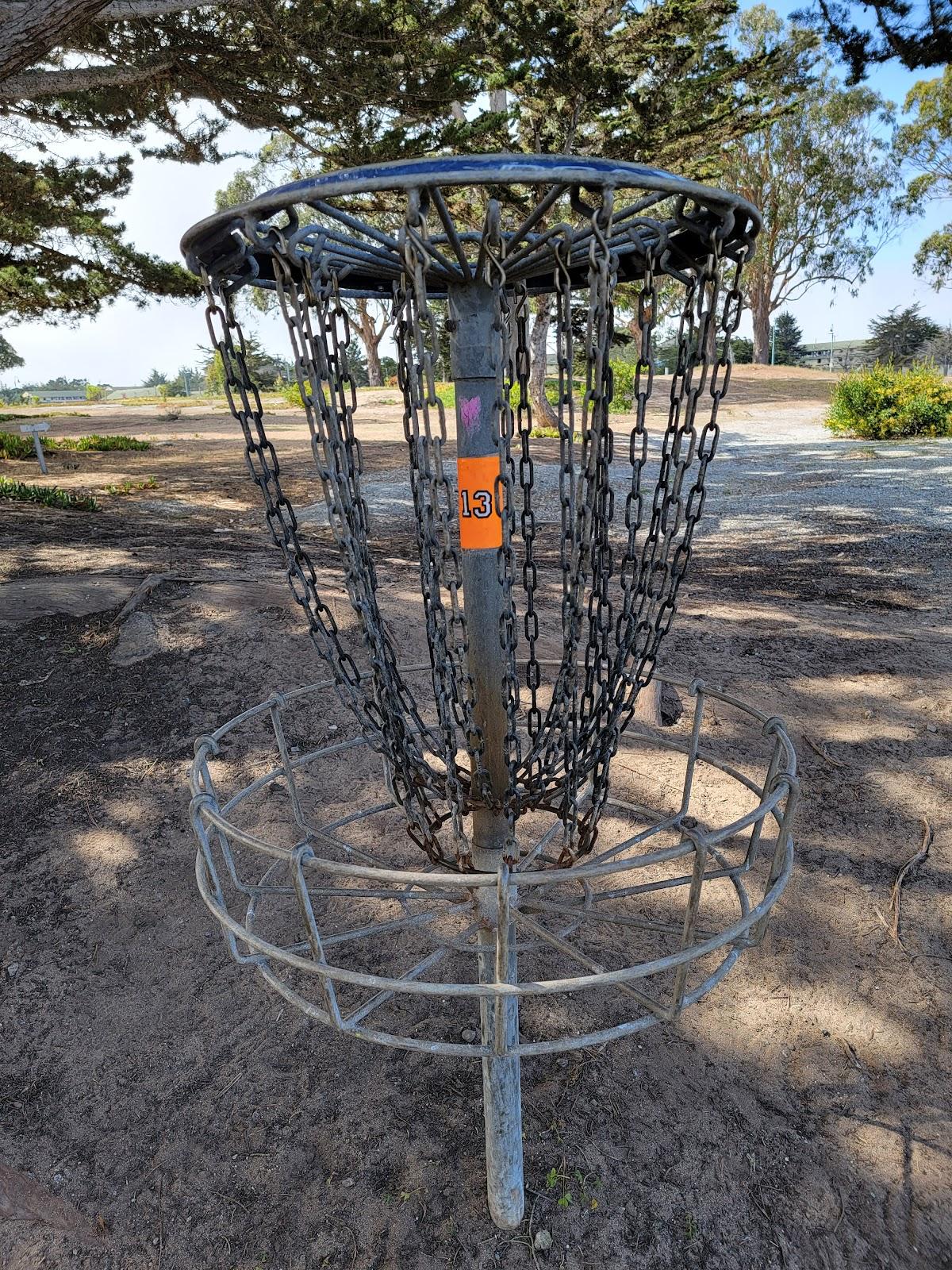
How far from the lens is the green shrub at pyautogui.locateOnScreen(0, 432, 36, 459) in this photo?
43.4 feet

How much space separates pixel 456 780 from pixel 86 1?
476cm

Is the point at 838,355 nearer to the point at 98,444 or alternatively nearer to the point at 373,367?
the point at 373,367

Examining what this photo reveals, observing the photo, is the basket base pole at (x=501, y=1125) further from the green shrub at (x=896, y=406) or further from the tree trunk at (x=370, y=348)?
the tree trunk at (x=370, y=348)

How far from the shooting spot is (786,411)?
1972 cm

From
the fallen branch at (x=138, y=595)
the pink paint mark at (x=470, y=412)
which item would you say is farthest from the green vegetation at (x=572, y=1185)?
the fallen branch at (x=138, y=595)

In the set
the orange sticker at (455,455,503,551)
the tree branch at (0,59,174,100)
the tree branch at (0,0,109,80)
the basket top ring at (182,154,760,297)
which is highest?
the tree branch at (0,59,174,100)

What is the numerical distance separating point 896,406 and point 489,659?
1557 centimetres

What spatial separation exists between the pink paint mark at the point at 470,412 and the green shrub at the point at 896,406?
50.4 feet

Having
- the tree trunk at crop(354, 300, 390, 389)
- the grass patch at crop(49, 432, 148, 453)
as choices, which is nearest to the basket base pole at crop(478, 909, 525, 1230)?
the grass patch at crop(49, 432, 148, 453)

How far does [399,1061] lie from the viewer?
8.25 feet

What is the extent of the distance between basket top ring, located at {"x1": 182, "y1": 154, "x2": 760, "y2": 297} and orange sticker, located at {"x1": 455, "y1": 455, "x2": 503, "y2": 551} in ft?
1.09

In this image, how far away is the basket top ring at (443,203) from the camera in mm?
1100

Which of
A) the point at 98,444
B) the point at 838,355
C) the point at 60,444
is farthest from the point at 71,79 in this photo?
the point at 838,355

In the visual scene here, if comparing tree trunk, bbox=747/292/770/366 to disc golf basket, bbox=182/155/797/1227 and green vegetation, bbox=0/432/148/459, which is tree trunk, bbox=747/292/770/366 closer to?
green vegetation, bbox=0/432/148/459
